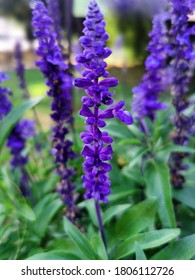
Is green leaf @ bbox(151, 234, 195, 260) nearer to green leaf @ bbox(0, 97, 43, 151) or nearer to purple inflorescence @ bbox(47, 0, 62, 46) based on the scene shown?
green leaf @ bbox(0, 97, 43, 151)

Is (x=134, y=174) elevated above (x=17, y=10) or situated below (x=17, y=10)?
below

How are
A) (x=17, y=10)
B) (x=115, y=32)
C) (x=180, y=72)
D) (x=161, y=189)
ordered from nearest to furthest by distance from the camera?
(x=161, y=189), (x=180, y=72), (x=115, y=32), (x=17, y=10)

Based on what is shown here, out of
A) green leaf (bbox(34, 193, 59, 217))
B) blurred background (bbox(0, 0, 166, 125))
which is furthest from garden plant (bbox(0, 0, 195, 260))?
blurred background (bbox(0, 0, 166, 125))

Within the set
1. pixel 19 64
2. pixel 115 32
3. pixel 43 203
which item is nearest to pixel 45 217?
pixel 43 203

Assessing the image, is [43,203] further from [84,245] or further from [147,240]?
[147,240]

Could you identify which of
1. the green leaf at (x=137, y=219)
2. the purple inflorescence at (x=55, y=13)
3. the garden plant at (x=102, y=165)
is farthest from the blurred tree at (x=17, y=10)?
the green leaf at (x=137, y=219)

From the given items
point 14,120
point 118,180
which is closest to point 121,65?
point 118,180
